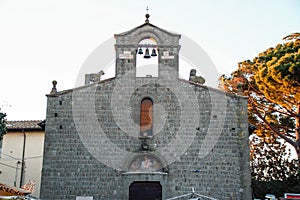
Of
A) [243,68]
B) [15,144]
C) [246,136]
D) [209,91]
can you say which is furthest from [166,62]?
[15,144]

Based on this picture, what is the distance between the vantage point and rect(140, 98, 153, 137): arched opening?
54.1 feet

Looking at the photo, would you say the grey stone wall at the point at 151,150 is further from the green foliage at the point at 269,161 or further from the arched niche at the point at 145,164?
the green foliage at the point at 269,161

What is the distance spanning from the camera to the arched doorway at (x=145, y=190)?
51.4ft

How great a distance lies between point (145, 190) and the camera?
1580 centimetres

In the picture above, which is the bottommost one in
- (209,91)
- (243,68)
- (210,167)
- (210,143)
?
(210,167)

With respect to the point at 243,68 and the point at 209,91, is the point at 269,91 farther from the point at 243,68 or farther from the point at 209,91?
the point at 209,91

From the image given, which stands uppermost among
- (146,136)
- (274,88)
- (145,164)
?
(274,88)

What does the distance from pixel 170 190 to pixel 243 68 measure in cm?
1057

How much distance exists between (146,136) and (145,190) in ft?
7.43

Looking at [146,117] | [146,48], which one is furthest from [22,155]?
[146,48]

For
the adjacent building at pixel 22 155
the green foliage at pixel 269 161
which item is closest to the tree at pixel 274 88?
the green foliage at pixel 269 161

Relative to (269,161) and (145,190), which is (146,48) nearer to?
(145,190)

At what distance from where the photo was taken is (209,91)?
16.8 meters

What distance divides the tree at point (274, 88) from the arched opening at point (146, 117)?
413 cm
